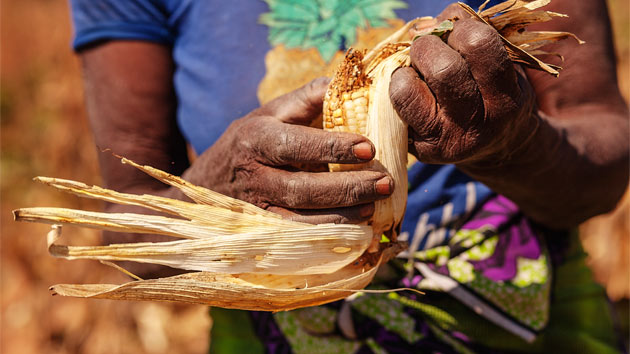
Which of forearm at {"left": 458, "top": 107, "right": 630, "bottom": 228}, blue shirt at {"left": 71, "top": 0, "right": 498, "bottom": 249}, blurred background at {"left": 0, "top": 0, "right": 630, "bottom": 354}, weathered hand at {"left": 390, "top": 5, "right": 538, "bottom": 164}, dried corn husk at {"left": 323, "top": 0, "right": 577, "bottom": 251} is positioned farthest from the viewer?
blurred background at {"left": 0, "top": 0, "right": 630, "bottom": 354}

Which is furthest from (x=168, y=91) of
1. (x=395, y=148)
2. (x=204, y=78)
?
(x=395, y=148)

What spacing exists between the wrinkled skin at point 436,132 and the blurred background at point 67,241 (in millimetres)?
2116

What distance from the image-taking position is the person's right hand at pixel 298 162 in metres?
0.89

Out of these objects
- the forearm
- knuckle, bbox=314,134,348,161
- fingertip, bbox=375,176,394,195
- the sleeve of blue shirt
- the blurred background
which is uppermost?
the sleeve of blue shirt

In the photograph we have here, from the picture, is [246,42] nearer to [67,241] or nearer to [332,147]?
[332,147]

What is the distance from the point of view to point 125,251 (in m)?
0.99

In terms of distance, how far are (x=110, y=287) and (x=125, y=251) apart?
0.23ft

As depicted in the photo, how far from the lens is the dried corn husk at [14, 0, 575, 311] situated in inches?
37.3

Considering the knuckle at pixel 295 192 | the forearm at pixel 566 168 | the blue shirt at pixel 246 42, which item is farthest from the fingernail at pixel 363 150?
the blue shirt at pixel 246 42

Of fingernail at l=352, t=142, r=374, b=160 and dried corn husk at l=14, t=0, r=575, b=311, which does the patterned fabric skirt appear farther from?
fingernail at l=352, t=142, r=374, b=160

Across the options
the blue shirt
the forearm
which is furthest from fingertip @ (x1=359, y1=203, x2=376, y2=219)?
the blue shirt

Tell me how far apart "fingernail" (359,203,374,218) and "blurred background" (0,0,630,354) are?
2.61 meters

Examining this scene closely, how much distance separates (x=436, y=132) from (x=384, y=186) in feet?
0.41

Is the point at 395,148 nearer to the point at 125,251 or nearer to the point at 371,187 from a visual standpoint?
the point at 371,187
